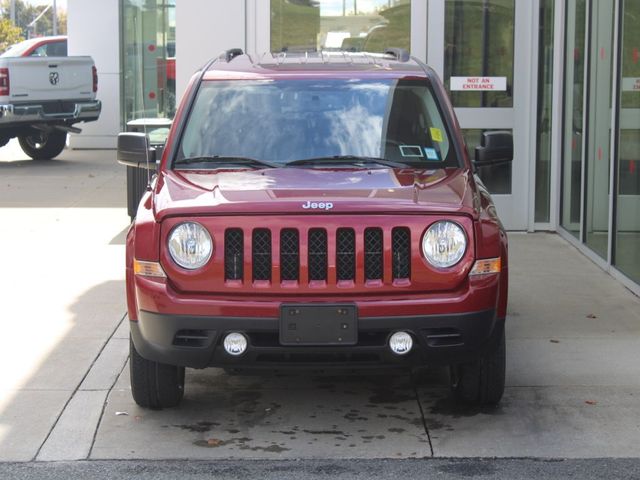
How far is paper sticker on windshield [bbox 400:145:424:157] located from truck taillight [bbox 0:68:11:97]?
44.8 feet

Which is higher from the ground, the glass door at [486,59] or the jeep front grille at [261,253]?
the glass door at [486,59]

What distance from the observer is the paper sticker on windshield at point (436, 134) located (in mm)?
6844

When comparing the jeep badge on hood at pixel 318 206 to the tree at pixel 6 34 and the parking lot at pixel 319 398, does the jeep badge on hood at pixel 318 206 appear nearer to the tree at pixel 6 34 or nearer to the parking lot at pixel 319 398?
the parking lot at pixel 319 398

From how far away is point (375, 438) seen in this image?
19.2 feet

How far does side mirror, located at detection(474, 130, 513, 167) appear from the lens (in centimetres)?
698

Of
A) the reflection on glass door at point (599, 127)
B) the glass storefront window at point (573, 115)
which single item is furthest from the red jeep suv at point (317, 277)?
the glass storefront window at point (573, 115)

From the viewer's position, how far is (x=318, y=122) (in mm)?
6770

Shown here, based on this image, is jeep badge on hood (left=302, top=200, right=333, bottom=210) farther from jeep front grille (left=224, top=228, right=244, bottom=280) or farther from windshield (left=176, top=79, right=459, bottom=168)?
windshield (left=176, top=79, right=459, bottom=168)

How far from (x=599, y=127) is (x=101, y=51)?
1433 cm

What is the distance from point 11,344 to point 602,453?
3863 mm

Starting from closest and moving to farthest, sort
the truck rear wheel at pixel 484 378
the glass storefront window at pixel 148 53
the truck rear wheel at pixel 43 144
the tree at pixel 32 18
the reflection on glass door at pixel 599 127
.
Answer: the truck rear wheel at pixel 484 378
the reflection on glass door at pixel 599 127
the glass storefront window at pixel 148 53
the truck rear wheel at pixel 43 144
the tree at pixel 32 18

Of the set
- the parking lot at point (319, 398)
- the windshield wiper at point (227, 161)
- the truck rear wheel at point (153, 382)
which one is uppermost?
the windshield wiper at point (227, 161)

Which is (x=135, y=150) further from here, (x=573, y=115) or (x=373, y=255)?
(x=573, y=115)

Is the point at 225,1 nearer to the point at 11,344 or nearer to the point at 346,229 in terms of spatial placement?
the point at 11,344
